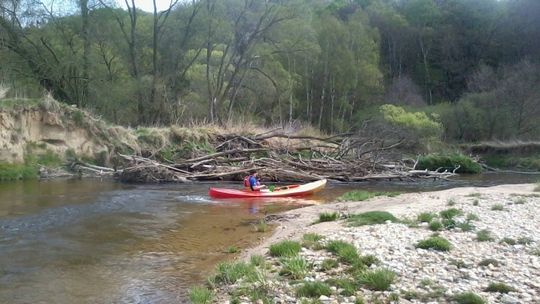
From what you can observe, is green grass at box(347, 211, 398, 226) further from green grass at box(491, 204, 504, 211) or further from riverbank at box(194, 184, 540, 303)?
green grass at box(491, 204, 504, 211)

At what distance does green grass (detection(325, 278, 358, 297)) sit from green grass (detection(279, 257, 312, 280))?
0.52 m

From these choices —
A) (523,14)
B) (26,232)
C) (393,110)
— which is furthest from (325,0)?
(26,232)

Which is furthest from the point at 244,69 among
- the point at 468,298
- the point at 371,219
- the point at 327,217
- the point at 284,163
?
the point at 468,298

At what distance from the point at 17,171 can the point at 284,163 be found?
1225 cm

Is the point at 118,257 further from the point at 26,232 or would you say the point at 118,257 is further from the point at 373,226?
the point at 373,226

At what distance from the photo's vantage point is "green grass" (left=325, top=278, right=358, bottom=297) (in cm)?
667

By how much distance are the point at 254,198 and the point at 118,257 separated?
9.06m

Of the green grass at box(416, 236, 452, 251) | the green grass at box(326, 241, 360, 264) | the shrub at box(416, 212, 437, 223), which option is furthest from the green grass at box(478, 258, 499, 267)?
the shrub at box(416, 212, 437, 223)

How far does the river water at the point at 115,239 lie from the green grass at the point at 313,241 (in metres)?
1.55

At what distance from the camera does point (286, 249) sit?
29.1ft

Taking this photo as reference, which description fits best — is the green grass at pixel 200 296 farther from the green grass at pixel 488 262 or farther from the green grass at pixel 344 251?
the green grass at pixel 488 262

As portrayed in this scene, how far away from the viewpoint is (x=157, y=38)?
38875 millimetres

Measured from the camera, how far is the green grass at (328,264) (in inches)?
306

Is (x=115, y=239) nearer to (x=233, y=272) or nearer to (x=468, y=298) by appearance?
(x=233, y=272)
